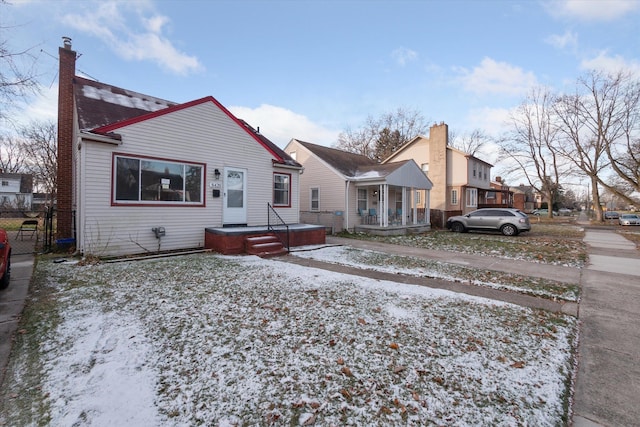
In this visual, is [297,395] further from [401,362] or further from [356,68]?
[356,68]

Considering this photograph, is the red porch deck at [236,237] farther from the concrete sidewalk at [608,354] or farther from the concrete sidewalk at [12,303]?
the concrete sidewalk at [608,354]

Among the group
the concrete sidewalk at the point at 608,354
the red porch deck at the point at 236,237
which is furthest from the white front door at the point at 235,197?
the concrete sidewalk at the point at 608,354

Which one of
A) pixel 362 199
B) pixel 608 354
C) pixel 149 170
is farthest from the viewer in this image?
pixel 362 199

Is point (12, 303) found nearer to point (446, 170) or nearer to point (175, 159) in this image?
point (175, 159)

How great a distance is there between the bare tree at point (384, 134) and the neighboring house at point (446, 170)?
9.03 metres

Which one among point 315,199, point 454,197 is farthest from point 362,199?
point 454,197

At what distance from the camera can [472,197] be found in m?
27.7

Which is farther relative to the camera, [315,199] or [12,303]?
[315,199]

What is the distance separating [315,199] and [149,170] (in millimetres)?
10756

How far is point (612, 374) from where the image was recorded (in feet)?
9.82

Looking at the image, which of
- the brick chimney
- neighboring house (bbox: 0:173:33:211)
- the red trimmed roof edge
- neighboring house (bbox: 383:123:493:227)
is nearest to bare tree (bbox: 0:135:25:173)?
neighboring house (bbox: 0:173:33:211)

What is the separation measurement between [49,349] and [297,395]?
2835mm

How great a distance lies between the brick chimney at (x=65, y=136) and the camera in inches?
386

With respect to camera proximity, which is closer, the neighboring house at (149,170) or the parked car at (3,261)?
the parked car at (3,261)
